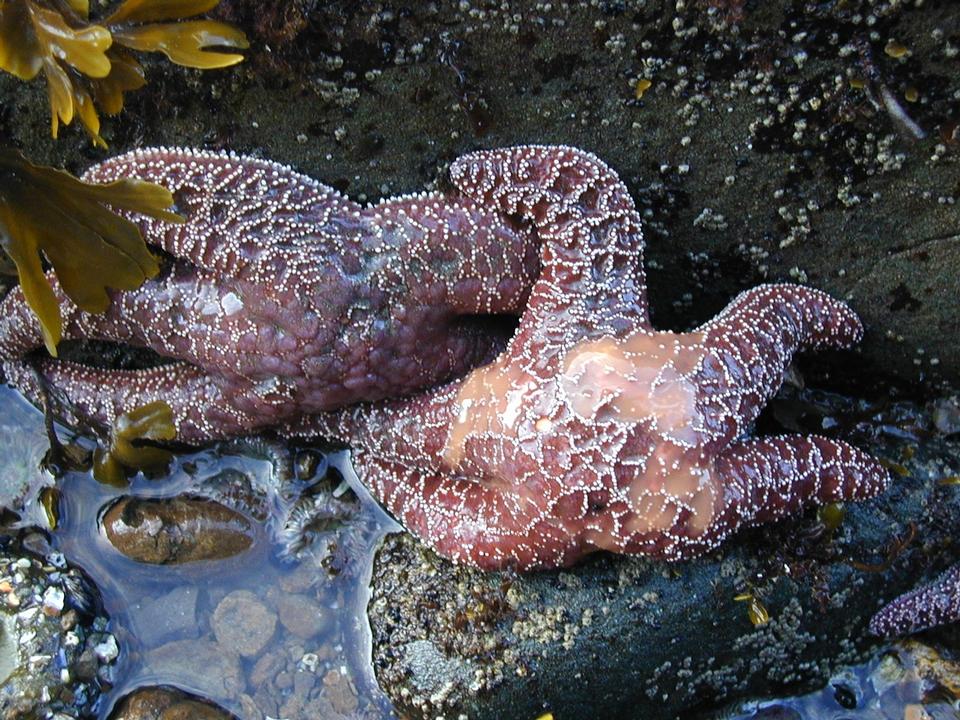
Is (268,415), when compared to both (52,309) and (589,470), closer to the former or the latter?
(52,309)

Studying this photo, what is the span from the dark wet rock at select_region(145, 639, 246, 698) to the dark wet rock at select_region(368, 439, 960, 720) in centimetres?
74

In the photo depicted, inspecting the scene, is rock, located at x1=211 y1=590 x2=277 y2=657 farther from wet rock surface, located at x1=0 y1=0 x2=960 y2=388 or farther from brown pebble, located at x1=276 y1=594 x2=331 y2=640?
wet rock surface, located at x1=0 y1=0 x2=960 y2=388

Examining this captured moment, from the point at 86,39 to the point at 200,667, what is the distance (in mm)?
2940

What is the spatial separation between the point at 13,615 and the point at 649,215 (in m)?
3.42

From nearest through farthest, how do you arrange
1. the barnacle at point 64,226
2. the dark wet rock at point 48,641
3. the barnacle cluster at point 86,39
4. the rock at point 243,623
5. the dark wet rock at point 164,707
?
the barnacle cluster at point 86,39
the barnacle at point 64,226
the dark wet rock at point 48,641
the dark wet rock at point 164,707
the rock at point 243,623

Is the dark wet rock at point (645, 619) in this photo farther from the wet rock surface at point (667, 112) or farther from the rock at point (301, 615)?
the wet rock surface at point (667, 112)

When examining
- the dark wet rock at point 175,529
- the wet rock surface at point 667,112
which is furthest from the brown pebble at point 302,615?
the wet rock surface at point 667,112

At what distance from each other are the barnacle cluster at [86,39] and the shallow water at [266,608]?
2031mm

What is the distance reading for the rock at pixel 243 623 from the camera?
14.0 feet

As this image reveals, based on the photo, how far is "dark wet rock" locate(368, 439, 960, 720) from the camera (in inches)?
153

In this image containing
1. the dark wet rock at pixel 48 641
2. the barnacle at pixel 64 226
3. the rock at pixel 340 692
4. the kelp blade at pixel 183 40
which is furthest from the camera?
the rock at pixel 340 692

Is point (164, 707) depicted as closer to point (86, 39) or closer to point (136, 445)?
point (136, 445)

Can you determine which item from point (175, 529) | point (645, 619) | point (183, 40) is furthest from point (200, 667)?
point (183, 40)

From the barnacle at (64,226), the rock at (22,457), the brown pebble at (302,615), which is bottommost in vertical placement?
the brown pebble at (302,615)
